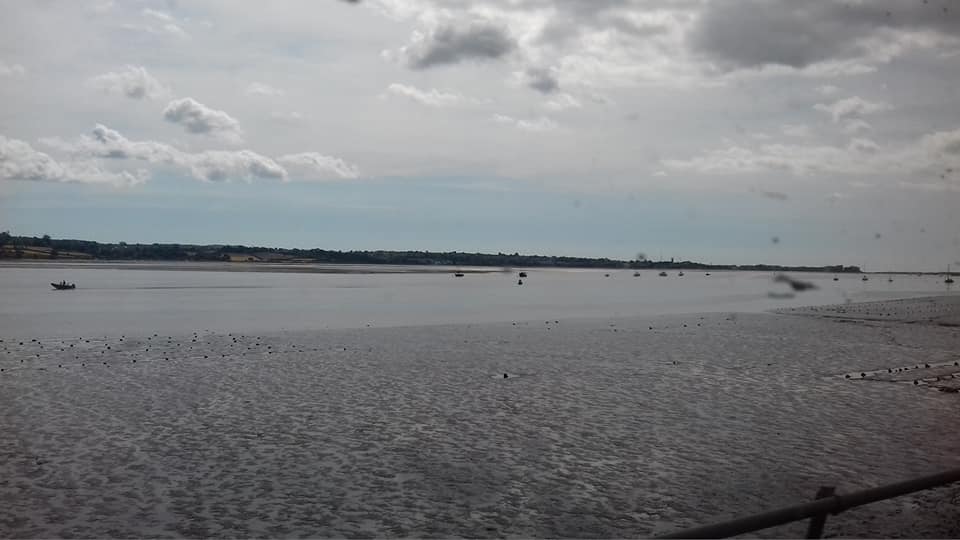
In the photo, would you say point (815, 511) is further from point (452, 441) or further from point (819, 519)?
point (452, 441)

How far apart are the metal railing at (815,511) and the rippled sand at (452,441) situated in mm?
5720

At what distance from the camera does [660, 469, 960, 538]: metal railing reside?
6608 mm

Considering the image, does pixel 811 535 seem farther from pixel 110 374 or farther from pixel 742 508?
pixel 110 374

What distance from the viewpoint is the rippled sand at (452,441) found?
1491 cm

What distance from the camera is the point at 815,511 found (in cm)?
779

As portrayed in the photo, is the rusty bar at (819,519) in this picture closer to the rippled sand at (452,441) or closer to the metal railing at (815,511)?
the metal railing at (815,511)

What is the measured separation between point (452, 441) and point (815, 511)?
1411 cm

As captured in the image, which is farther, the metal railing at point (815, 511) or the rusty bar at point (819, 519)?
the rusty bar at point (819, 519)

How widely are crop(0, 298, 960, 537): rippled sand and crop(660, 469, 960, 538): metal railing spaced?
18.8ft

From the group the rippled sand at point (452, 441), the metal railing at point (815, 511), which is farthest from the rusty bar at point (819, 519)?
the rippled sand at point (452, 441)

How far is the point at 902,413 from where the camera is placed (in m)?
25.5

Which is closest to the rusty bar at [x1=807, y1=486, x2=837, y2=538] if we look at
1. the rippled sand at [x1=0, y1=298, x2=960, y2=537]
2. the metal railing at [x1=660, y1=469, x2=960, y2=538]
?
the metal railing at [x1=660, y1=469, x2=960, y2=538]

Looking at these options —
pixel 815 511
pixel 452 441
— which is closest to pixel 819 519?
pixel 815 511

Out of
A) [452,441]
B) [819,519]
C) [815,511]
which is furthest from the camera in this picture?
[452,441]
